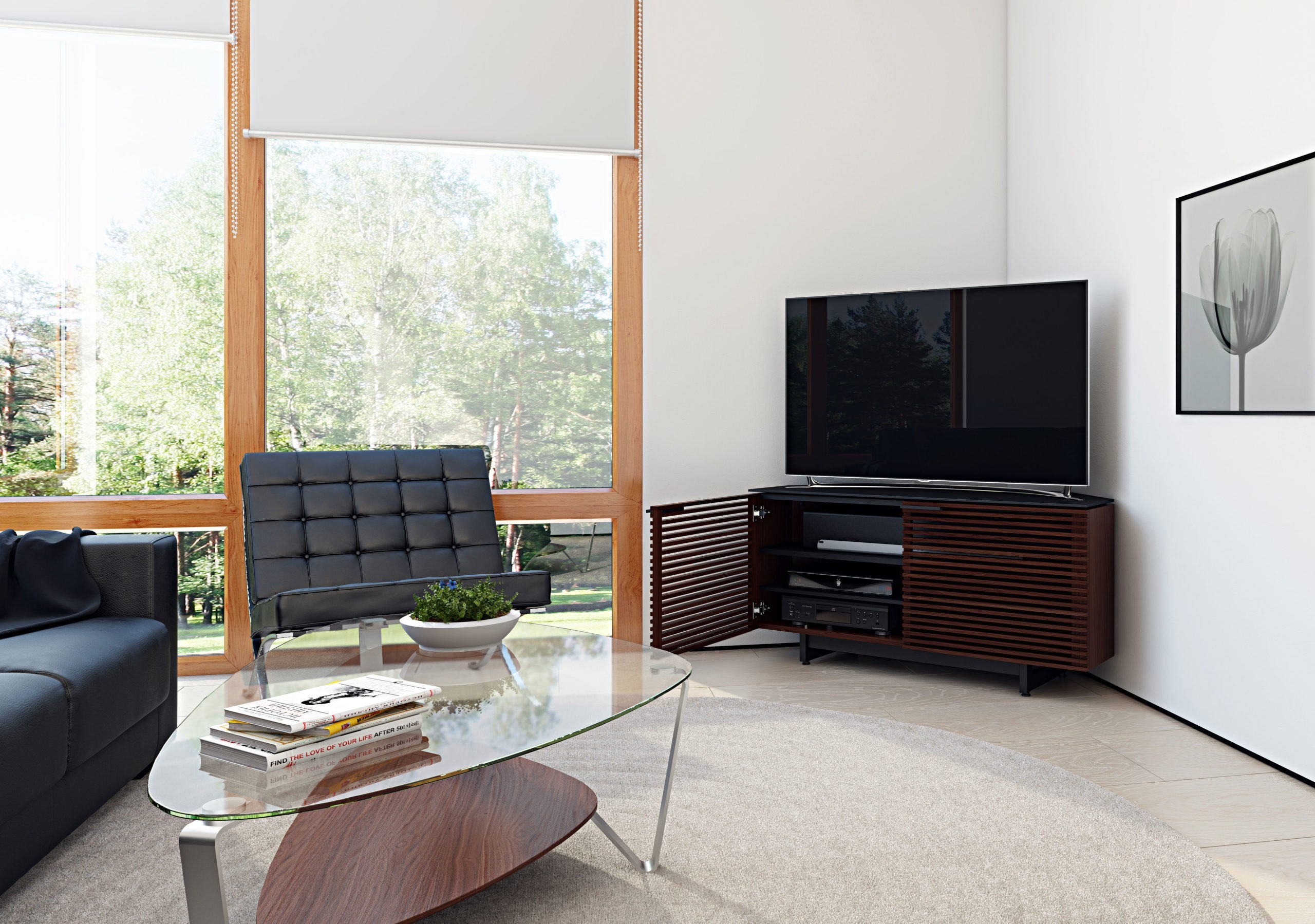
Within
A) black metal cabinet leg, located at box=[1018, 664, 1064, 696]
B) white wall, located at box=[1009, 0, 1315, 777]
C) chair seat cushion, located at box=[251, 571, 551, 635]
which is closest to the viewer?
white wall, located at box=[1009, 0, 1315, 777]

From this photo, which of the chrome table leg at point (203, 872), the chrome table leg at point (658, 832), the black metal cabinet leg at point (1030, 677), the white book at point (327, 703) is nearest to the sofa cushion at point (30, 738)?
the white book at point (327, 703)

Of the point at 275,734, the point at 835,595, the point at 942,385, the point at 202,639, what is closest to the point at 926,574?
the point at 835,595

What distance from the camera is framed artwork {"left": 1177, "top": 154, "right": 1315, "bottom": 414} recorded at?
262 centimetres

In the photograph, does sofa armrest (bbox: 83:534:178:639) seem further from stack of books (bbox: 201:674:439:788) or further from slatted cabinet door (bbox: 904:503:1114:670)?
slatted cabinet door (bbox: 904:503:1114:670)

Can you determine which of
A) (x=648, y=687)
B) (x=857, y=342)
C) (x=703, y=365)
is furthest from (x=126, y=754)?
(x=857, y=342)

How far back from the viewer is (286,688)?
1.92 metres

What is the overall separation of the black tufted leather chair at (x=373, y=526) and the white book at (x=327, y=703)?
125cm

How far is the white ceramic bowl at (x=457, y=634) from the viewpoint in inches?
85.7

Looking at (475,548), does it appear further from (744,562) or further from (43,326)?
(43,326)

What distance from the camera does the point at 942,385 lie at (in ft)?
12.4

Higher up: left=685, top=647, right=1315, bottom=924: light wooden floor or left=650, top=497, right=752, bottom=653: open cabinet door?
left=650, top=497, right=752, bottom=653: open cabinet door

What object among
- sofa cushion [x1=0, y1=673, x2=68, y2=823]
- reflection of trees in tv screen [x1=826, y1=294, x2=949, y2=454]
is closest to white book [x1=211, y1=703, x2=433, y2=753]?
sofa cushion [x1=0, y1=673, x2=68, y2=823]

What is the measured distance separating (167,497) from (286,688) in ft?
7.57

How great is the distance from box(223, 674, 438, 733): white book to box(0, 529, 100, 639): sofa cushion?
1.13 meters
